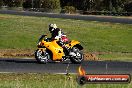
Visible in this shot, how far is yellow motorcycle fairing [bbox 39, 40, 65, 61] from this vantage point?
68.7 feet

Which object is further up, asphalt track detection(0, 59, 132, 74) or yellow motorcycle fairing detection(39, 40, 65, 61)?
yellow motorcycle fairing detection(39, 40, 65, 61)

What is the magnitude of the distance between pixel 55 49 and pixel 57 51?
16 cm

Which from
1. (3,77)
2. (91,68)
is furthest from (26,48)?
(3,77)

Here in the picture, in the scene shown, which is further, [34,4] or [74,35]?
[34,4]

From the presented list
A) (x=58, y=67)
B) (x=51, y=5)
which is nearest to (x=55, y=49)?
(x=58, y=67)

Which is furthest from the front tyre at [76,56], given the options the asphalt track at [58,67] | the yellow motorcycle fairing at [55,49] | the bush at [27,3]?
the bush at [27,3]

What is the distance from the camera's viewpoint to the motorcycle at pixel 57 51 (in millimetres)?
20906

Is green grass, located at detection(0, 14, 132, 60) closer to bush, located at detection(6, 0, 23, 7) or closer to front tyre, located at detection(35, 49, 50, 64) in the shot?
front tyre, located at detection(35, 49, 50, 64)

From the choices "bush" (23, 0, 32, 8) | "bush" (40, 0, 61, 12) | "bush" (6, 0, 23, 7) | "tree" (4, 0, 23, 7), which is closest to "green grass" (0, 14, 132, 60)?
"bush" (40, 0, 61, 12)

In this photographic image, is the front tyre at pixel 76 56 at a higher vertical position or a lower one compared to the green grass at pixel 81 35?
higher

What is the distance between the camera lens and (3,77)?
52.5 ft

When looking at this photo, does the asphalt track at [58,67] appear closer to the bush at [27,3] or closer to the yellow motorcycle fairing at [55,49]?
the yellow motorcycle fairing at [55,49]

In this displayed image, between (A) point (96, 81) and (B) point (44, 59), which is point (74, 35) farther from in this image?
(A) point (96, 81)

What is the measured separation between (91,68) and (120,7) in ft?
230
